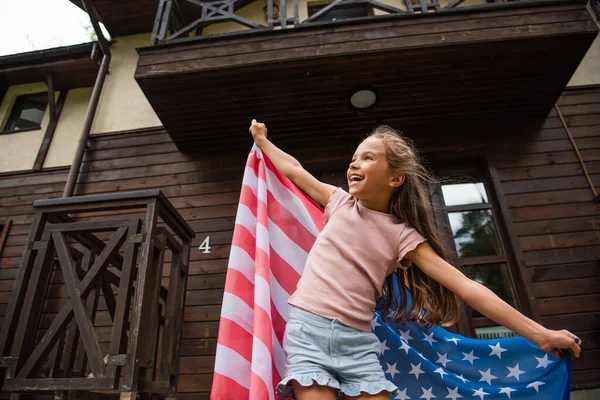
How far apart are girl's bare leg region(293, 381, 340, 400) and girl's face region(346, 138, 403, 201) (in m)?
0.86

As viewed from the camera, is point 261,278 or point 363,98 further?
point 363,98

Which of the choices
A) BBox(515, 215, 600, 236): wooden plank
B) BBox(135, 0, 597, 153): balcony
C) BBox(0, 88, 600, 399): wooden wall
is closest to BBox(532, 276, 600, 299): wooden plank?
BBox(0, 88, 600, 399): wooden wall

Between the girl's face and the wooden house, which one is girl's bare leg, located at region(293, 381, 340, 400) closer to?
the girl's face

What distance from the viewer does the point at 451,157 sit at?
15.7 ft

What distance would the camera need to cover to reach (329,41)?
4172 millimetres

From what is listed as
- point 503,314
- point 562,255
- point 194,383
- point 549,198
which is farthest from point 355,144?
point 503,314

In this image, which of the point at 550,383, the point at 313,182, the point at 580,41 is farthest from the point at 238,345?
the point at 580,41

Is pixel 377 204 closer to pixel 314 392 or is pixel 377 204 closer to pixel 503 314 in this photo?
pixel 503 314

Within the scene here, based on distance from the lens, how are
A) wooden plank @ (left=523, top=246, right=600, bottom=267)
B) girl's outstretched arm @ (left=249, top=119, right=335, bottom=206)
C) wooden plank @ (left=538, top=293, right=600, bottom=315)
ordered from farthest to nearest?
wooden plank @ (left=523, top=246, right=600, bottom=267) → wooden plank @ (left=538, top=293, right=600, bottom=315) → girl's outstretched arm @ (left=249, top=119, right=335, bottom=206)

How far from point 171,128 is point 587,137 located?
17.2ft

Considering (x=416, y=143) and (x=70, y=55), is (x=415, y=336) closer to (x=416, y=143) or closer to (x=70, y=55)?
(x=416, y=143)

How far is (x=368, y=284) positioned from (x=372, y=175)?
1.70ft

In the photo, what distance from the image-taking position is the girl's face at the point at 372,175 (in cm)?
186

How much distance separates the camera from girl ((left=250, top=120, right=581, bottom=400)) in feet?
4.98
